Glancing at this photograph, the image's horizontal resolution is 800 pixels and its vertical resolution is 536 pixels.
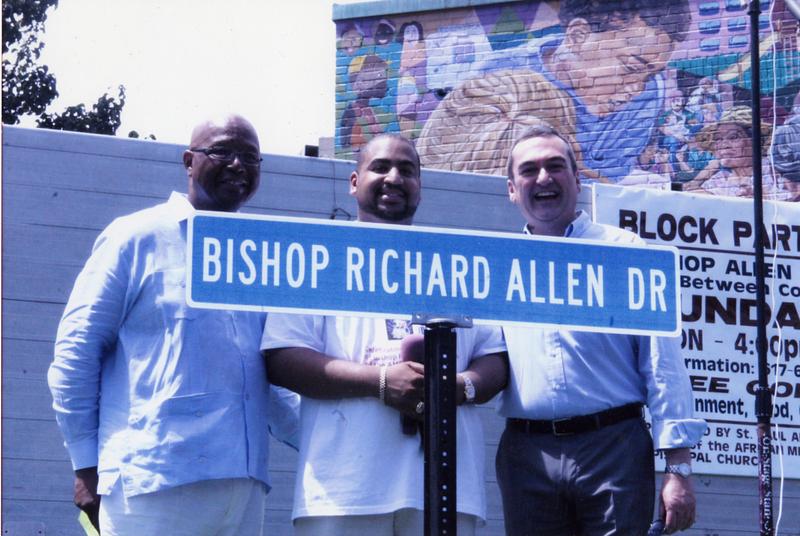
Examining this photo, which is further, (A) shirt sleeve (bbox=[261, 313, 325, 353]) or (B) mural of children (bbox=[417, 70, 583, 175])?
(B) mural of children (bbox=[417, 70, 583, 175])

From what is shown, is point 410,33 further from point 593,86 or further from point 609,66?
point 609,66

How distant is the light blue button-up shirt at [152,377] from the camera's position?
325cm

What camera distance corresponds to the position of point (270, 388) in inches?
146

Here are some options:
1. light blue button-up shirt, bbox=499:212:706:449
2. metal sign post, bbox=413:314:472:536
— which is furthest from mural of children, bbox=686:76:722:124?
metal sign post, bbox=413:314:472:536

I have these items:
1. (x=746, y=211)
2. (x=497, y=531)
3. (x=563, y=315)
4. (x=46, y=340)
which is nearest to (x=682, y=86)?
(x=746, y=211)

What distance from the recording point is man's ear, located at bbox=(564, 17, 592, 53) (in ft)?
50.0

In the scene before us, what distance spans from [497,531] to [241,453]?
2793 mm

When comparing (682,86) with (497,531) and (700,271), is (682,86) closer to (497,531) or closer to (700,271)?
(700,271)

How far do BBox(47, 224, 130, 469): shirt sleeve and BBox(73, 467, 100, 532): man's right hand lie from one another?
0.08ft

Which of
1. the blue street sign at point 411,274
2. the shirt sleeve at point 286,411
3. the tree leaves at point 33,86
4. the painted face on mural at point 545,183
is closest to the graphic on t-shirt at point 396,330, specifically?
the shirt sleeve at point 286,411

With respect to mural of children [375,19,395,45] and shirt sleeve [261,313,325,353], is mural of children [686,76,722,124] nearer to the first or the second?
mural of children [375,19,395,45]

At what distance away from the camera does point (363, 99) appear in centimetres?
1608

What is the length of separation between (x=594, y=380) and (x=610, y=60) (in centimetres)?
1196

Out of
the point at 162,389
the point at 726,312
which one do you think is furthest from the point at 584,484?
the point at 726,312
